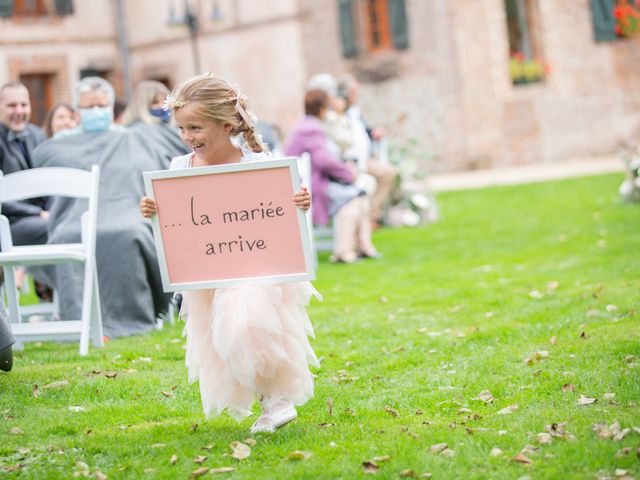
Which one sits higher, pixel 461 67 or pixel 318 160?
pixel 461 67

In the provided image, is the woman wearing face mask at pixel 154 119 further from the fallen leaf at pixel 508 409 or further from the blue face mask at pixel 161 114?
the fallen leaf at pixel 508 409

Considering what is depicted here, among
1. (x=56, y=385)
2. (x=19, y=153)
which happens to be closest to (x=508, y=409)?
(x=56, y=385)

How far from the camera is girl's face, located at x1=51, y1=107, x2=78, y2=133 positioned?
34.0ft

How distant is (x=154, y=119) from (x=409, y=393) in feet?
15.8

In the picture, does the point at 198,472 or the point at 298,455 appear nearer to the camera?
the point at 198,472

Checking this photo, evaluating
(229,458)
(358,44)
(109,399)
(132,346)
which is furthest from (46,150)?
(358,44)

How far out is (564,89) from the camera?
25000 millimetres

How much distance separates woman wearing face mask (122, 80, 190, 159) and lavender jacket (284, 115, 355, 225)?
94.2 inches

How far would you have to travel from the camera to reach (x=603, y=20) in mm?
24844

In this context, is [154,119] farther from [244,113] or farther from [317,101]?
[244,113]

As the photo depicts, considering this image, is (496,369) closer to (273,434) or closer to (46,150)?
(273,434)

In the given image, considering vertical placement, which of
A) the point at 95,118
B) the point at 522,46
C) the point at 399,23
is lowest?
the point at 95,118

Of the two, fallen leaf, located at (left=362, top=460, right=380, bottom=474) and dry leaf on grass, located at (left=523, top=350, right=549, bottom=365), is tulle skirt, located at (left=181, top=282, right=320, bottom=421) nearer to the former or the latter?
fallen leaf, located at (left=362, top=460, right=380, bottom=474)

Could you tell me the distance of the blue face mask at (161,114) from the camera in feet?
32.0
